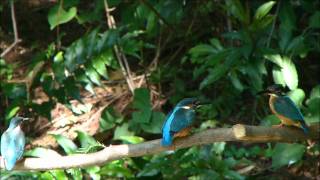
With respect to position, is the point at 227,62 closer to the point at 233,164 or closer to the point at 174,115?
the point at 233,164

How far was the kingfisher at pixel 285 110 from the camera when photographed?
3.77 m

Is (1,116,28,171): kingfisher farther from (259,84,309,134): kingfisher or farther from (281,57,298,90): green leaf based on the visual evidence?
(281,57,298,90): green leaf

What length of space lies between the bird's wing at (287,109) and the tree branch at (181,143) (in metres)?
0.09

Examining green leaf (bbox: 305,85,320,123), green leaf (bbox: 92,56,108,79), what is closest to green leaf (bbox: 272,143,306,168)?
green leaf (bbox: 305,85,320,123)

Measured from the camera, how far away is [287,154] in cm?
486

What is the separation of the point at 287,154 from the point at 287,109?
1086 mm

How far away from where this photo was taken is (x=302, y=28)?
20.6 ft

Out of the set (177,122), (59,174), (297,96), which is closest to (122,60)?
(59,174)

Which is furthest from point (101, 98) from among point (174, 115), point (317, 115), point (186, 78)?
point (174, 115)

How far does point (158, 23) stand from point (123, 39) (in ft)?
3.03

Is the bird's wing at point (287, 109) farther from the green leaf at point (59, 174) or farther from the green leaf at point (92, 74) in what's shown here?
the green leaf at point (59, 174)

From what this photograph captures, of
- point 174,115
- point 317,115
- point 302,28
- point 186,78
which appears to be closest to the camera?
point 174,115

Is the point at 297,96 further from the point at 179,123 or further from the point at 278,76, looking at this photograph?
the point at 179,123

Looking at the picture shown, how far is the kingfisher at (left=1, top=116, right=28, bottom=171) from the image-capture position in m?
3.73
